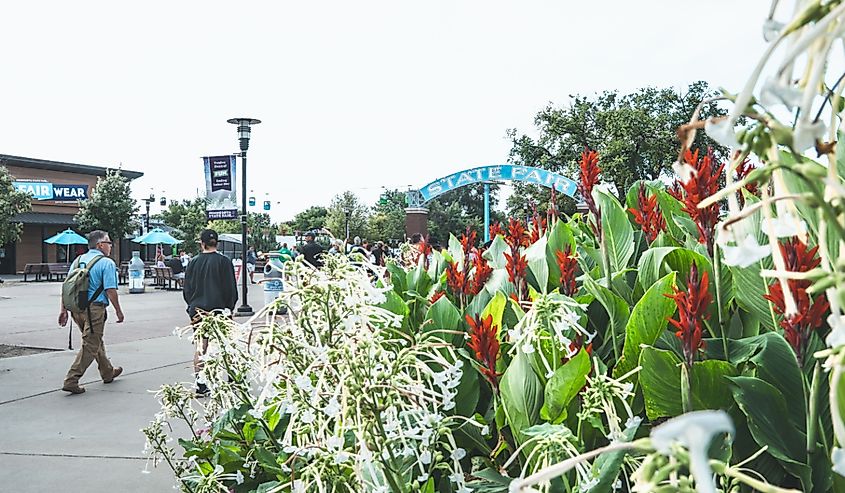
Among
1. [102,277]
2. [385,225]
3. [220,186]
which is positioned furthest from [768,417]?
[385,225]

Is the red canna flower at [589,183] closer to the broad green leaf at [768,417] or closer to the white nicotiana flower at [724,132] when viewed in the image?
the broad green leaf at [768,417]

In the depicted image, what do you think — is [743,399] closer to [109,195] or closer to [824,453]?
[824,453]

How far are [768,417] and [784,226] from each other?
1.15 meters

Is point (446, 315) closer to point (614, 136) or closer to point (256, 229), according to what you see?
point (614, 136)

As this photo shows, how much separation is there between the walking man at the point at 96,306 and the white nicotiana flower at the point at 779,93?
29.2 ft

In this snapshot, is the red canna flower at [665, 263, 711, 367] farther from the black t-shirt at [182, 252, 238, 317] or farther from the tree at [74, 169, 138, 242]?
the tree at [74, 169, 138, 242]

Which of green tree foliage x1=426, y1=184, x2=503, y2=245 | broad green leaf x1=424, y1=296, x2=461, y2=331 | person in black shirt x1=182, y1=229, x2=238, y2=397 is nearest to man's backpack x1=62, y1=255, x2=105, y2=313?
person in black shirt x1=182, y1=229, x2=238, y2=397

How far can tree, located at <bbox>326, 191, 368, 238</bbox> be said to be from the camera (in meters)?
61.9

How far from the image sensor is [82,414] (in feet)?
24.3

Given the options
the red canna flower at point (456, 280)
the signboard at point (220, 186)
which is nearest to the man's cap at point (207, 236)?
the red canna flower at point (456, 280)

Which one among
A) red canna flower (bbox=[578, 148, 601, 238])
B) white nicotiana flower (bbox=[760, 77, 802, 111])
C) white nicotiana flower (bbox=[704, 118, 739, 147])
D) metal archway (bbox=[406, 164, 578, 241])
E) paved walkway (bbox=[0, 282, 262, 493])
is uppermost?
metal archway (bbox=[406, 164, 578, 241])

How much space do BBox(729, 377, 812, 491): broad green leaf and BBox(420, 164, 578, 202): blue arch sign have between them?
74.8 feet

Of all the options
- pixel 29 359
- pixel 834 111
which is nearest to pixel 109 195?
pixel 29 359

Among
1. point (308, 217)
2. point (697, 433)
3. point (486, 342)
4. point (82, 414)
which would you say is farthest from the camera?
point (308, 217)
